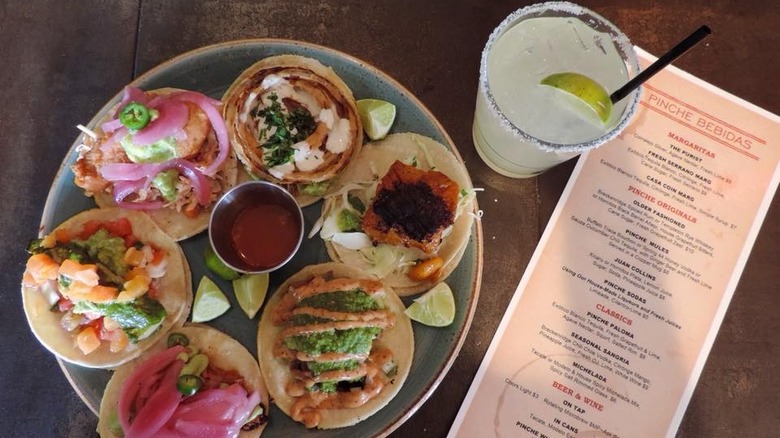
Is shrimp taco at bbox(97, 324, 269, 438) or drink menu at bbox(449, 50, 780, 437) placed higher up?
drink menu at bbox(449, 50, 780, 437)

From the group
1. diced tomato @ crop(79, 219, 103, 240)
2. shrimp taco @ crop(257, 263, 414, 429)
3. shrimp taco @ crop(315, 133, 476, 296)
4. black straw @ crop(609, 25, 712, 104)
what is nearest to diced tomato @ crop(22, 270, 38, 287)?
diced tomato @ crop(79, 219, 103, 240)

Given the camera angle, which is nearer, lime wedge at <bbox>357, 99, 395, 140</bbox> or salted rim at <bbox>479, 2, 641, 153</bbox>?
salted rim at <bbox>479, 2, 641, 153</bbox>

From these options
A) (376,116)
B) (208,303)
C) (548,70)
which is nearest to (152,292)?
(208,303)

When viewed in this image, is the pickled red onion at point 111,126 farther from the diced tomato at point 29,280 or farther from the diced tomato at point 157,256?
the diced tomato at point 29,280

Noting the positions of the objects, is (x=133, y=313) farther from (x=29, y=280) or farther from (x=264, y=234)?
(x=264, y=234)

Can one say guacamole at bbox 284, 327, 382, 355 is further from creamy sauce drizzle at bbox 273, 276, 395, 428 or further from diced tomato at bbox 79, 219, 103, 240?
diced tomato at bbox 79, 219, 103, 240

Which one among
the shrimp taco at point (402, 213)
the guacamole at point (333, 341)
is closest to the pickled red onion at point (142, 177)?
the shrimp taco at point (402, 213)
